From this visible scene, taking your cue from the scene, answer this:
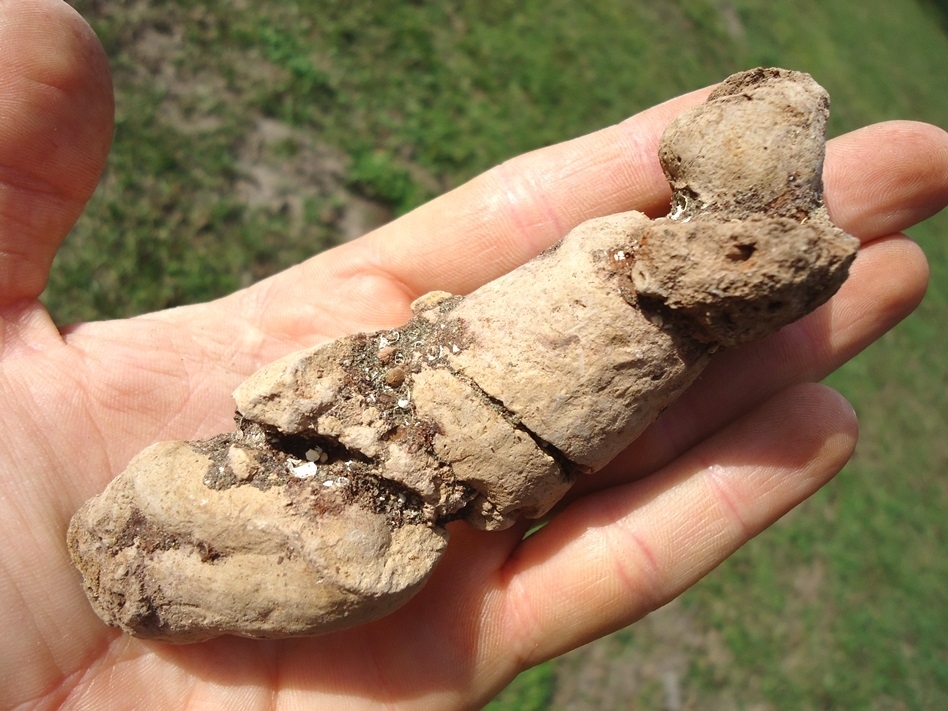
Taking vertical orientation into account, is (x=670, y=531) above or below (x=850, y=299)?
below

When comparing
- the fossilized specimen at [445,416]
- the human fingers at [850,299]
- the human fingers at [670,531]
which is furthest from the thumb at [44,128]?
the human fingers at [850,299]

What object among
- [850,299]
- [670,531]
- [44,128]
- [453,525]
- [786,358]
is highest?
[44,128]

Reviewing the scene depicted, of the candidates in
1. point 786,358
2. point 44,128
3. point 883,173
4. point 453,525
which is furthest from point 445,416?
point 883,173

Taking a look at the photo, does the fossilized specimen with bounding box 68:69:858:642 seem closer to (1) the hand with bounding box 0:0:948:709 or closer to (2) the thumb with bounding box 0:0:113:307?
(1) the hand with bounding box 0:0:948:709

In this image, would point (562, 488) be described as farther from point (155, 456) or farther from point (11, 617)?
point (11, 617)

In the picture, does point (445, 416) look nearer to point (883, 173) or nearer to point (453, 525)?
point (453, 525)

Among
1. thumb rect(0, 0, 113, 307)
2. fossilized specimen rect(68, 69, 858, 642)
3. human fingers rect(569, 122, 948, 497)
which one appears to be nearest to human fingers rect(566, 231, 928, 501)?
human fingers rect(569, 122, 948, 497)

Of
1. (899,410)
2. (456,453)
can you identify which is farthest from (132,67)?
(899,410)
